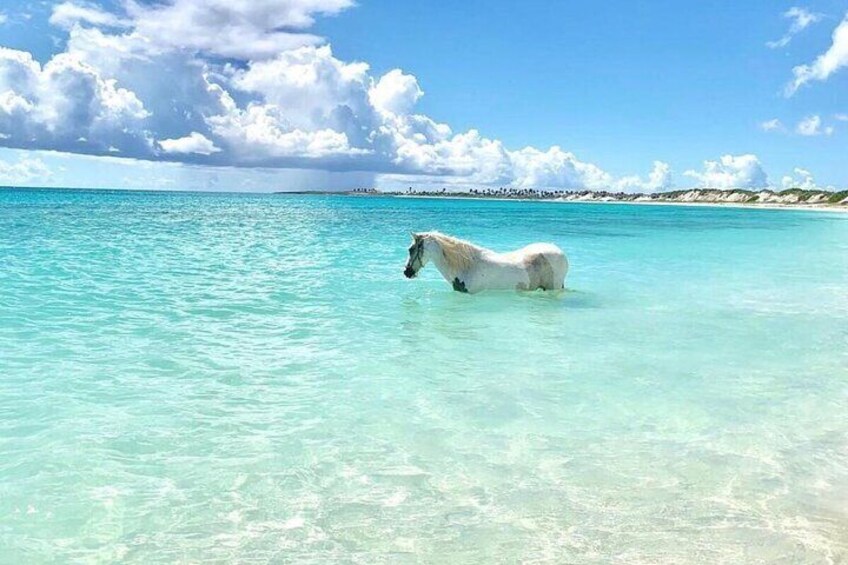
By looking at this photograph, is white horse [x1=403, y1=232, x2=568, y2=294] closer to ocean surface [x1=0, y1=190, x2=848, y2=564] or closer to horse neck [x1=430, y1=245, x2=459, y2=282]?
horse neck [x1=430, y1=245, x2=459, y2=282]

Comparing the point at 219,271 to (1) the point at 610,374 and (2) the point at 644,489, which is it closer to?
(1) the point at 610,374

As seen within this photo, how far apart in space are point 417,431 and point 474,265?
7.93 m

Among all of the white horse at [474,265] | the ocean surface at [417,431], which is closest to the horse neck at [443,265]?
the white horse at [474,265]

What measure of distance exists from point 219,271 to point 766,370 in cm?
1374

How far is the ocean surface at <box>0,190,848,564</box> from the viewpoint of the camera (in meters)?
4.25

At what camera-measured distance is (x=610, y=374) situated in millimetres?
8180

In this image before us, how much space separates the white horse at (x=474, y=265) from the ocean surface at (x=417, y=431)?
822 millimetres

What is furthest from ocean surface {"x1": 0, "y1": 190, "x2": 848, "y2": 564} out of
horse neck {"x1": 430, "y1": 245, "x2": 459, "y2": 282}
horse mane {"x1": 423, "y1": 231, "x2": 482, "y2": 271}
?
horse mane {"x1": 423, "y1": 231, "x2": 482, "y2": 271}

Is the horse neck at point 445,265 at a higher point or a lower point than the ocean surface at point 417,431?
higher

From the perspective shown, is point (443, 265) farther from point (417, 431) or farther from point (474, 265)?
point (417, 431)

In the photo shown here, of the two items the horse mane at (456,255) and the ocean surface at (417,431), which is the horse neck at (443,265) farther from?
the ocean surface at (417,431)

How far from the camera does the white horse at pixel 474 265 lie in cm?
1356

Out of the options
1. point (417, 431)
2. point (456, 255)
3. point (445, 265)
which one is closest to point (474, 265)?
point (456, 255)

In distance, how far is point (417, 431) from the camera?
19.9ft
